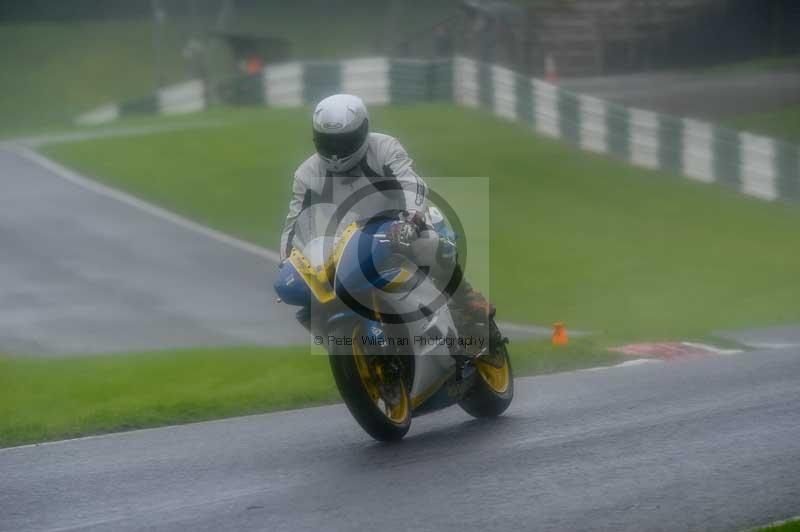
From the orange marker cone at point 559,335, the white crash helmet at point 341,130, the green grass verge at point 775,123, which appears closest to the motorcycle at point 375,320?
the white crash helmet at point 341,130

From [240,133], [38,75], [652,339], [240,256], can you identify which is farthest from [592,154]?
[38,75]

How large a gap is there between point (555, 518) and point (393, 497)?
777 mm

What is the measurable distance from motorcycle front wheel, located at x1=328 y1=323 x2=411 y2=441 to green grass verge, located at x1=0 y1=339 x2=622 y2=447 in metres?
1.72

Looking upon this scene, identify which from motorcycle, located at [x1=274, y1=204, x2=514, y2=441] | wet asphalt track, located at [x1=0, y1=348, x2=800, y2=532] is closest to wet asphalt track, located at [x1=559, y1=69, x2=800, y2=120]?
wet asphalt track, located at [x1=0, y1=348, x2=800, y2=532]

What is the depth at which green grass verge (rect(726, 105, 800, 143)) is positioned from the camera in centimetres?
2836

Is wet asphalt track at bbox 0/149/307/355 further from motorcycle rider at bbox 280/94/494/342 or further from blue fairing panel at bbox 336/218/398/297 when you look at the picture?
blue fairing panel at bbox 336/218/398/297

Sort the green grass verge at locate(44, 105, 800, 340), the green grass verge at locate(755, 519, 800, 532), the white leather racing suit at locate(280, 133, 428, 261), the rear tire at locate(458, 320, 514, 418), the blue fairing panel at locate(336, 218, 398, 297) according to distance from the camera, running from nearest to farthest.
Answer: the green grass verge at locate(755, 519, 800, 532) < the blue fairing panel at locate(336, 218, 398, 297) < the white leather racing suit at locate(280, 133, 428, 261) < the rear tire at locate(458, 320, 514, 418) < the green grass verge at locate(44, 105, 800, 340)

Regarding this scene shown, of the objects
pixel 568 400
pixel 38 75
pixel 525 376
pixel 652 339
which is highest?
pixel 568 400

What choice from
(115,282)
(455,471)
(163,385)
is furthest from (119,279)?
(455,471)

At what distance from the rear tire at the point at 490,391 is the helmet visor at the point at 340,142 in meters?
1.50

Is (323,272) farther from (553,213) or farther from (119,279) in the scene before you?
(553,213)

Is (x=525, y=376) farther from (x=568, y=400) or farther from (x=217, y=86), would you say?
(x=217, y=86)

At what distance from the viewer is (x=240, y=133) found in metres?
28.1

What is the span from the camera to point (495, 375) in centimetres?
798
